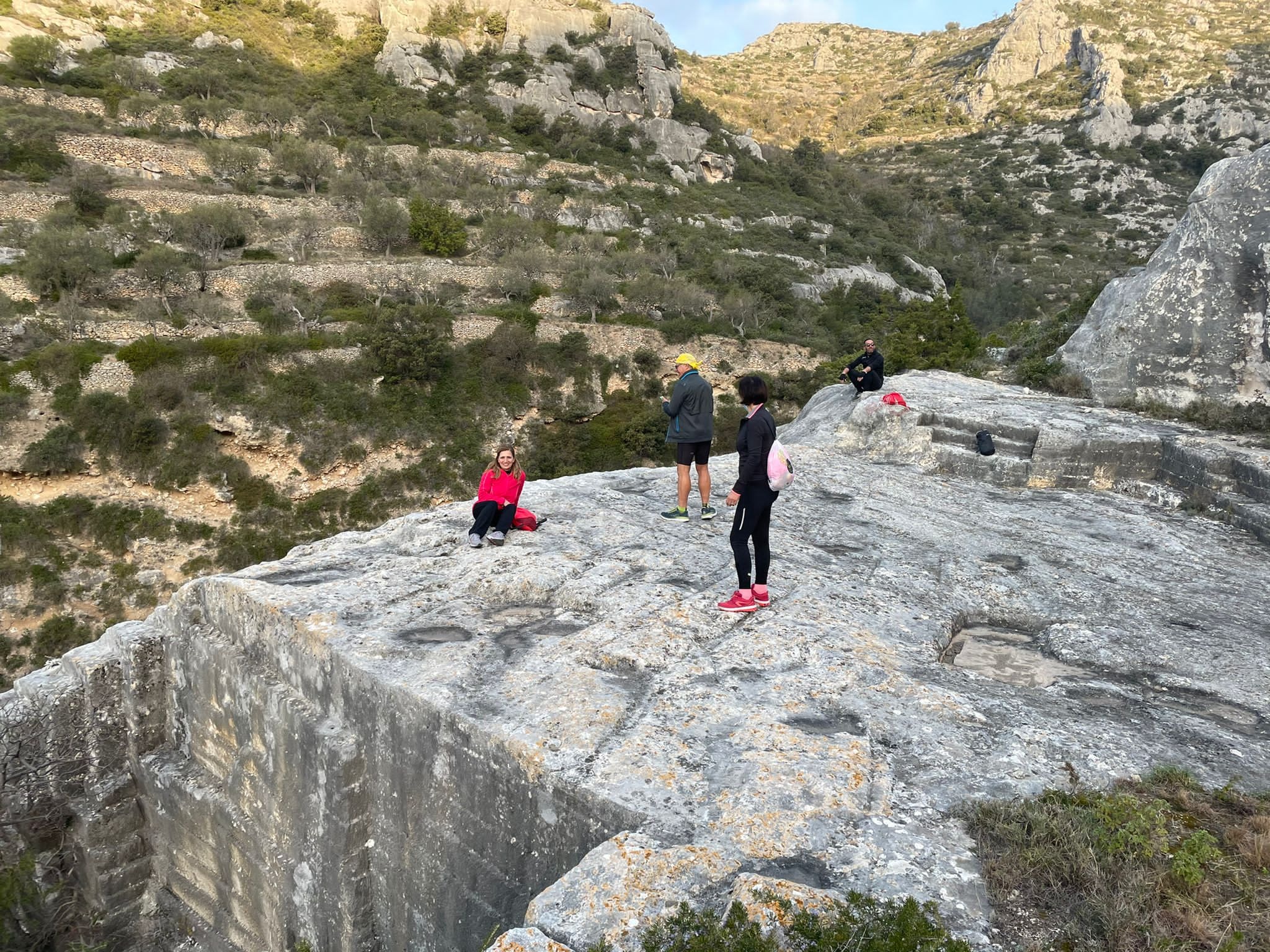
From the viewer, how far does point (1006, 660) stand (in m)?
4.85

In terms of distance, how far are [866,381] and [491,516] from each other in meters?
7.45

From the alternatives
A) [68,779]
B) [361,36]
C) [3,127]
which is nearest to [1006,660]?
[68,779]

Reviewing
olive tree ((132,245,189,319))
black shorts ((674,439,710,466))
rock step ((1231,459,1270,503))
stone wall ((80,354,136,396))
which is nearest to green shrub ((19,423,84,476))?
stone wall ((80,354,136,396))

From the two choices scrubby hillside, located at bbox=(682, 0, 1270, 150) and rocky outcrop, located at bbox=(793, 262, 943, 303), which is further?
scrubby hillside, located at bbox=(682, 0, 1270, 150)

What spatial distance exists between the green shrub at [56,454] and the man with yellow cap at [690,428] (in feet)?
76.6

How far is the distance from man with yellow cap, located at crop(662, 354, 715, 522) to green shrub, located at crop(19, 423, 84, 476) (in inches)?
919

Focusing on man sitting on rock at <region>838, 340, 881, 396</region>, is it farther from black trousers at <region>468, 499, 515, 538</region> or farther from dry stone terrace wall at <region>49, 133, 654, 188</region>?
dry stone terrace wall at <region>49, 133, 654, 188</region>

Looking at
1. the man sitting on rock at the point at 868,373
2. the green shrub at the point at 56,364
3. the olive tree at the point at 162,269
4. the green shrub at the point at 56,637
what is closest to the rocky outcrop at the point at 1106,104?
the man sitting on rock at the point at 868,373

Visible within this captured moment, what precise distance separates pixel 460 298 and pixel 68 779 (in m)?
30.4

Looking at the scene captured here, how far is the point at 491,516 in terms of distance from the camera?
6391mm

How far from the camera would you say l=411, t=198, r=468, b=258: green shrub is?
3912 centimetres

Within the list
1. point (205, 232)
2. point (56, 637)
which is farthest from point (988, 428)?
point (205, 232)

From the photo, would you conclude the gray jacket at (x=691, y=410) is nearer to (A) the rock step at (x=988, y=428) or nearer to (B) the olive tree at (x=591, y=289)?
(A) the rock step at (x=988, y=428)

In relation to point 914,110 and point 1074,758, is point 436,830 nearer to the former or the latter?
point 1074,758
